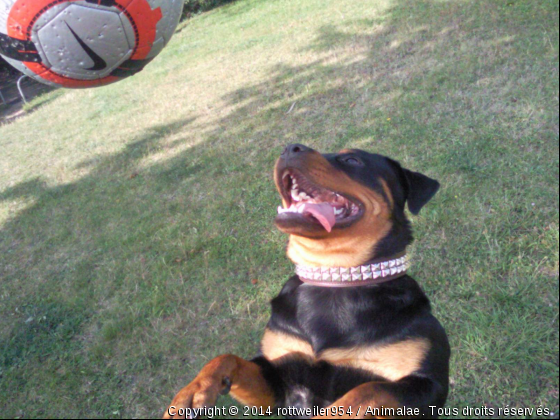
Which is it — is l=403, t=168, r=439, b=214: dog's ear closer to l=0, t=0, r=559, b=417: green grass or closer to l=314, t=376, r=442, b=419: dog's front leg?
l=0, t=0, r=559, b=417: green grass

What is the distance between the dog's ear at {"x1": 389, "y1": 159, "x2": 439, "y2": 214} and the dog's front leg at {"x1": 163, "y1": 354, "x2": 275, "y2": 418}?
1269 mm

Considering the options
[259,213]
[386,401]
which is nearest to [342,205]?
[386,401]

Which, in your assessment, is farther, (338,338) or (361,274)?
(361,274)

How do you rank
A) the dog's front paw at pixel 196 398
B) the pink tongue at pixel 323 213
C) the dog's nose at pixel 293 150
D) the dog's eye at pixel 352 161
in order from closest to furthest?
the dog's front paw at pixel 196 398
the pink tongue at pixel 323 213
the dog's nose at pixel 293 150
the dog's eye at pixel 352 161

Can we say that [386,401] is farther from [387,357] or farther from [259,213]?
[259,213]

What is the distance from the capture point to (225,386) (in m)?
2.07

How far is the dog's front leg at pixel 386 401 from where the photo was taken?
1.77m

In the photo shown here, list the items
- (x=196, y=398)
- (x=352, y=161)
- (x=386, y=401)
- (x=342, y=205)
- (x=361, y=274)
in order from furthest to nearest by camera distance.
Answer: (x=352, y=161) < (x=342, y=205) < (x=361, y=274) < (x=196, y=398) < (x=386, y=401)

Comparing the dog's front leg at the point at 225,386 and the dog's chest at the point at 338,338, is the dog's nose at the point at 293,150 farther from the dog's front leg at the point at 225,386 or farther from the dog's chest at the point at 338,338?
the dog's front leg at the point at 225,386

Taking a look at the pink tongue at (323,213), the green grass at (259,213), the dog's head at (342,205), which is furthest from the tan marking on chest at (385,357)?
the green grass at (259,213)

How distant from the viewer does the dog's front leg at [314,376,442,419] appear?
5.80 feet

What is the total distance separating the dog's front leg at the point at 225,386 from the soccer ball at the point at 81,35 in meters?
2.18

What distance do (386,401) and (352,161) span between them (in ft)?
4.27

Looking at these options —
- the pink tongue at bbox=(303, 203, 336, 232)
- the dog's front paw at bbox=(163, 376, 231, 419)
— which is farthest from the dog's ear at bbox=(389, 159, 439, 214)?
the dog's front paw at bbox=(163, 376, 231, 419)
